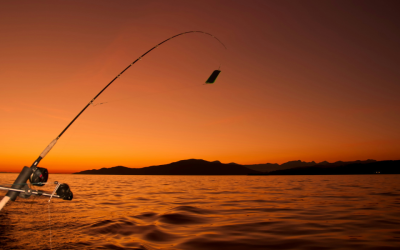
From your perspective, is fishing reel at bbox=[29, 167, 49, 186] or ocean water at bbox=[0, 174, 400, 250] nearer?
fishing reel at bbox=[29, 167, 49, 186]

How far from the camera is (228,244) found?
266 inches

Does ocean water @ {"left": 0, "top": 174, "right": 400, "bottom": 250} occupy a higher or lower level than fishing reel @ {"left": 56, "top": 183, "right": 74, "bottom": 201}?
lower

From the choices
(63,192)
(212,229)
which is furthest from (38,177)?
(212,229)

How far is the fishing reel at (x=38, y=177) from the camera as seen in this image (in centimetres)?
514

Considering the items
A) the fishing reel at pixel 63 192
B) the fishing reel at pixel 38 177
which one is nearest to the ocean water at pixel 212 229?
the fishing reel at pixel 38 177

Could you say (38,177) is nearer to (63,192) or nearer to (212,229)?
(63,192)

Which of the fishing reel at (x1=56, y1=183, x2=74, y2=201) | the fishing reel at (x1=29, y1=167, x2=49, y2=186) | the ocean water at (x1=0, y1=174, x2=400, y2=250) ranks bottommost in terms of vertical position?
the ocean water at (x1=0, y1=174, x2=400, y2=250)

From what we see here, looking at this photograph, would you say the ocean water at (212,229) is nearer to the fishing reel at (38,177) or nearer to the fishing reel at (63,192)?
the fishing reel at (38,177)

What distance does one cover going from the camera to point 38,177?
5227 mm

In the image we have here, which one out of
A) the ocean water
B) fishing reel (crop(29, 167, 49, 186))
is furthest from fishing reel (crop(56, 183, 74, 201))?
the ocean water

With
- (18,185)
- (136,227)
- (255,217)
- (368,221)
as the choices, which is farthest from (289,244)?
(18,185)

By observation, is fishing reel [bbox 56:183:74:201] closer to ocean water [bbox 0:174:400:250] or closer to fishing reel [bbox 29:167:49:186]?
fishing reel [bbox 29:167:49:186]

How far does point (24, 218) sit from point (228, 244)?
8.75 meters

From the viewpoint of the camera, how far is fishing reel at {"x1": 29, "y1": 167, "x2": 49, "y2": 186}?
202 inches
